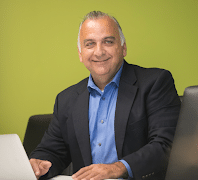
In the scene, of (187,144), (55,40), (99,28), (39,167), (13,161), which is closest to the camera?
(187,144)

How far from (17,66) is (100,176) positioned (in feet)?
5.48

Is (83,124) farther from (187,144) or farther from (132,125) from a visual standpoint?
(187,144)

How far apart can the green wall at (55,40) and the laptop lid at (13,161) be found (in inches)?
55.6

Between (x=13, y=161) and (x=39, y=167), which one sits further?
(x=39, y=167)

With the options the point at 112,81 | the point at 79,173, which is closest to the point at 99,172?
the point at 79,173

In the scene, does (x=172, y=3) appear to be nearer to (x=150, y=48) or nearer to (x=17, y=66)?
(x=150, y=48)

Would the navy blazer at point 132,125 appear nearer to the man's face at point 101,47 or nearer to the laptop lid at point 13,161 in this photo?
the man's face at point 101,47

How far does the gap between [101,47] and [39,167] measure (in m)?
0.68

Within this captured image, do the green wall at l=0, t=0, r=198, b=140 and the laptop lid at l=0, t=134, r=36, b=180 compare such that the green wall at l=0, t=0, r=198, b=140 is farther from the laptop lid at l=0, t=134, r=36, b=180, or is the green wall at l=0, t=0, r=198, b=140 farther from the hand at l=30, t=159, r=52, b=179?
the laptop lid at l=0, t=134, r=36, b=180

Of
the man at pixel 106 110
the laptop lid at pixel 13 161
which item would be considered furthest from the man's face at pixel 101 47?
the laptop lid at pixel 13 161

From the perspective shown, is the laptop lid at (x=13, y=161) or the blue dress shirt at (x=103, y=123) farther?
the blue dress shirt at (x=103, y=123)

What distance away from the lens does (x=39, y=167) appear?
1.08m

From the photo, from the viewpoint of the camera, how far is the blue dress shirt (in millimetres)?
1349

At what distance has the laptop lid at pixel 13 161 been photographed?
2.52ft
